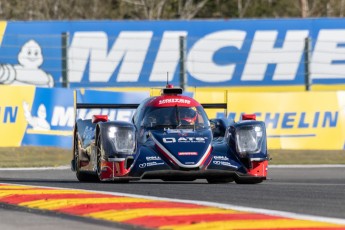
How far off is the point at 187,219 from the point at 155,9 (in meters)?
36.1

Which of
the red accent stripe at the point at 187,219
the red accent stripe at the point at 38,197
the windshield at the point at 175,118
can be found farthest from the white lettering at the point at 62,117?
the red accent stripe at the point at 187,219

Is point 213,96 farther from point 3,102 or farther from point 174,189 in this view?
point 174,189

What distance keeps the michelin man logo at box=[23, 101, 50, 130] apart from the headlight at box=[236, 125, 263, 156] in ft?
30.1

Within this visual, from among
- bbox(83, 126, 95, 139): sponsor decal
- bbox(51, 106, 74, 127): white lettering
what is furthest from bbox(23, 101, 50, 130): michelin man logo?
bbox(83, 126, 95, 139): sponsor decal

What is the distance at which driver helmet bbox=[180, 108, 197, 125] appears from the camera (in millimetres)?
15141

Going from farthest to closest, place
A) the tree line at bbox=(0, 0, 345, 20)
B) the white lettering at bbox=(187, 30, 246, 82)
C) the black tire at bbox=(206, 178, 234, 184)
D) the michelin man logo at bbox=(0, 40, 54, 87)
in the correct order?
1. the tree line at bbox=(0, 0, 345, 20)
2. the white lettering at bbox=(187, 30, 246, 82)
3. the michelin man logo at bbox=(0, 40, 54, 87)
4. the black tire at bbox=(206, 178, 234, 184)

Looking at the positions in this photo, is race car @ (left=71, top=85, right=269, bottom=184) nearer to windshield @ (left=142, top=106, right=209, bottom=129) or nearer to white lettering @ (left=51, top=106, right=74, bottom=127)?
windshield @ (left=142, top=106, right=209, bottom=129)

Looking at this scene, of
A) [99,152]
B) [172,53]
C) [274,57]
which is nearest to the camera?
[99,152]

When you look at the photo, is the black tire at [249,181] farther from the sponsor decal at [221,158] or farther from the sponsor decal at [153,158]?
the sponsor decal at [153,158]

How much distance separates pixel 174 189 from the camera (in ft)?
42.7

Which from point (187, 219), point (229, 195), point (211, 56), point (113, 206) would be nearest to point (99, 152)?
point (229, 195)

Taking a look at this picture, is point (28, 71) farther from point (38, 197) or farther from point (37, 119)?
point (38, 197)

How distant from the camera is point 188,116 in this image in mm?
15203

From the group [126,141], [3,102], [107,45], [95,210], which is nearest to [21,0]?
[107,45]
